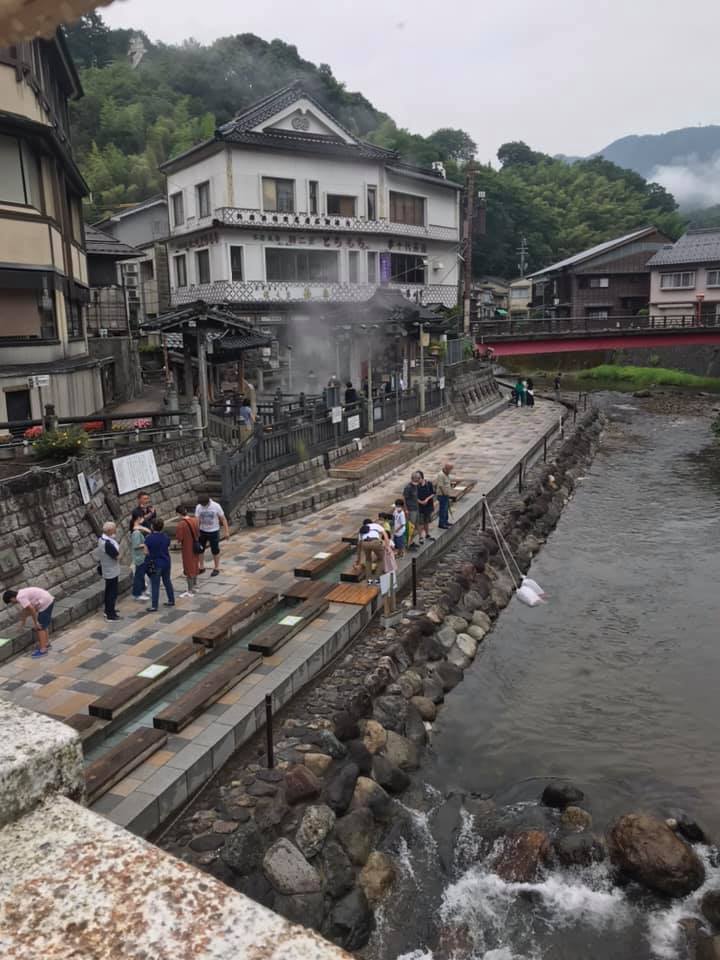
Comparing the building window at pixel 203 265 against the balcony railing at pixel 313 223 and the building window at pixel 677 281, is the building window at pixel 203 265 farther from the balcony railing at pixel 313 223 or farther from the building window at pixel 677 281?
the building window at pixel 677 281

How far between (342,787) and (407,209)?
41706 millimetres

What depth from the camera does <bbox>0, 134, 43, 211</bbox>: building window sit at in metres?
20.7

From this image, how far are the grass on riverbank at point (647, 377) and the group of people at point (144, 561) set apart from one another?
48.6m

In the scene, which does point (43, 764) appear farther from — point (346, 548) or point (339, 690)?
point (346, 548)

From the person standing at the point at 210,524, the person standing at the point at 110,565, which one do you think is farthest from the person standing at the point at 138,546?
the person standing at the point at 210,524

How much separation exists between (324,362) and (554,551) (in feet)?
70.5

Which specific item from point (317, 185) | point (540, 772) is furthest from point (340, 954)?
point (317, 185)

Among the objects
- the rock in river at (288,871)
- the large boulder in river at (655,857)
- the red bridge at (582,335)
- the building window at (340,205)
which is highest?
the building window at (340,205)

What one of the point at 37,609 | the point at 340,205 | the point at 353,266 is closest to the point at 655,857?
the point at 37,609

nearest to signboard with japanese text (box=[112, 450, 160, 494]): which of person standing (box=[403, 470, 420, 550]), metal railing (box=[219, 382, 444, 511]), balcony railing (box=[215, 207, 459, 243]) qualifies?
metal railing (box=[219, 382, 444, 511])

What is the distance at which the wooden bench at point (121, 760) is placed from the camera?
8.22 m

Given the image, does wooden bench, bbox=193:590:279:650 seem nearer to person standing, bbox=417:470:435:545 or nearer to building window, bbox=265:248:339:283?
person standing, bbox=417:470:435:545

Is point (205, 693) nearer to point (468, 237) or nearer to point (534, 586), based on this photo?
point (534, 586)

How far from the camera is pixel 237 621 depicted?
12.7 metres
